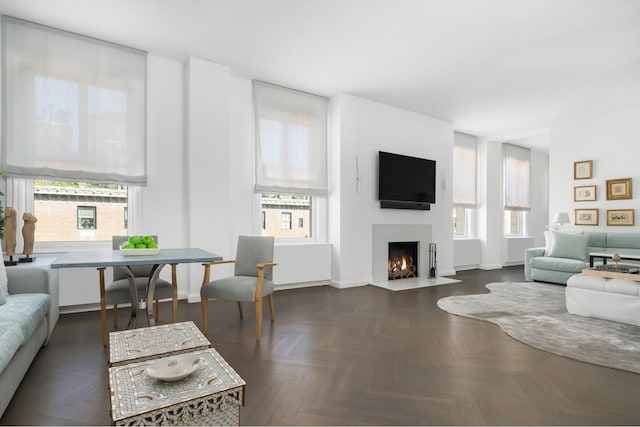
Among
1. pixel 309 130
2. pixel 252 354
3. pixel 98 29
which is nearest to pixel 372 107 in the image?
pixel 309 130

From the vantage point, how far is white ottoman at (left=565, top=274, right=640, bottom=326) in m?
3.35

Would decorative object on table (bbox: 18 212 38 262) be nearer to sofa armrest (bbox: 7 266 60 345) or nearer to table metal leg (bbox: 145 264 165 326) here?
sofa armrest (bbox: 7 266 60 345)

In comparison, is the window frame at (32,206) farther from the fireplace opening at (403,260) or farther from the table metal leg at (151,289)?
the fireplace opening at (403,260)

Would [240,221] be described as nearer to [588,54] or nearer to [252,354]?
[252,354]

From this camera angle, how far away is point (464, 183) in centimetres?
746

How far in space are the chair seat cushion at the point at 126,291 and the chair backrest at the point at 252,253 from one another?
0.76 m

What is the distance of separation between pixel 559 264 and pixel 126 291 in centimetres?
599

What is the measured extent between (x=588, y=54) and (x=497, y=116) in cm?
231

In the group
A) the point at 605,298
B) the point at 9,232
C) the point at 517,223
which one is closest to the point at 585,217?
the point at 517,223

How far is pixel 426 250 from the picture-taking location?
6.27 m

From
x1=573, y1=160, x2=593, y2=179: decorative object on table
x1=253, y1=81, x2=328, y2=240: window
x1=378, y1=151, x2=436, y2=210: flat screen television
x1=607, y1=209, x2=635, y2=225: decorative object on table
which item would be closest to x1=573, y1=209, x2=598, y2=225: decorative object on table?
x1=607, y1=209, x2=635, y2=225: decorative object on table

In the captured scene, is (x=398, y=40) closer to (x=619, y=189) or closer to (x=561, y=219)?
(x=561, y=219)

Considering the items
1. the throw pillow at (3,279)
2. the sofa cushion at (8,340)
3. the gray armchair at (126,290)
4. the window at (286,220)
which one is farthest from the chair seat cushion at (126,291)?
the window at (286,220)

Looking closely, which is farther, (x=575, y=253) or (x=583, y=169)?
(x=583, y=169)
